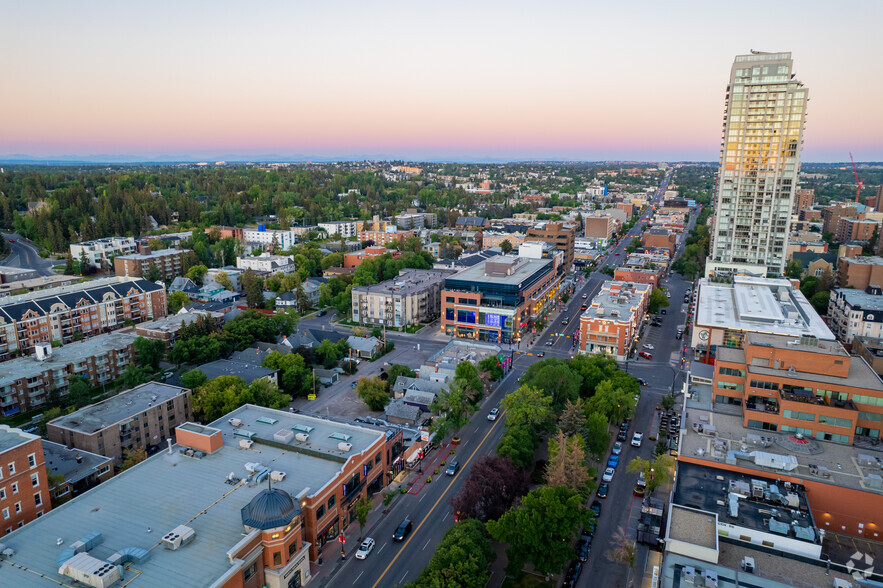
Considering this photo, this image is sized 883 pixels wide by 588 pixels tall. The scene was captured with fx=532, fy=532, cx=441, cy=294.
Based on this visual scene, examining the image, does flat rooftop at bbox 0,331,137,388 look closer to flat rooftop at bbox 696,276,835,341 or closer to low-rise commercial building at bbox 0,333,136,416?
low-rise commercial building at bbox 0,333,136,416

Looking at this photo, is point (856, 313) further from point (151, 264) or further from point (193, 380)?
point (151, 264)

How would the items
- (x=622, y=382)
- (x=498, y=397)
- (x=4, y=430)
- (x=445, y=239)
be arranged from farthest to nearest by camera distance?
(x=445, y=239) < (x=498, y=397) < (x=622, y=382) < (x=4, y=430)

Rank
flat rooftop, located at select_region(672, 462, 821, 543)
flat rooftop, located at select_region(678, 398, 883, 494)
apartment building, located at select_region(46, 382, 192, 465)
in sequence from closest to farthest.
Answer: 1. flat rooftop, located at select_region(672, 462, 821, 543)
2. flat rooftop, located at select_region(678, 398, 883, 494)
3. apartment building, located at select_region(46, 382, 192, 465)

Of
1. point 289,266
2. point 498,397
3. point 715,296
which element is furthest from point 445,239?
point 498,397

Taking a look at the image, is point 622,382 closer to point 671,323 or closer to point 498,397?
point 498,397

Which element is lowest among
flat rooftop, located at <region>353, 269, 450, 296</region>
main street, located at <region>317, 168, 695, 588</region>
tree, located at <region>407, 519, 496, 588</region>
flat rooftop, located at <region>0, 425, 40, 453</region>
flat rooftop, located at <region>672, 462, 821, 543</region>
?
main street, located at <region>317, 168, 695, 588</region>

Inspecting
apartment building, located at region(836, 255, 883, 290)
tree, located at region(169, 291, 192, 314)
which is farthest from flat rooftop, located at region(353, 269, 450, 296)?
apartment building, located at region(836, 255, 883, 290)

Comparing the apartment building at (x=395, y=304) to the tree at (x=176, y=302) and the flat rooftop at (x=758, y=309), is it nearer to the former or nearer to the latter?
the tree at (x=176, y=302)
